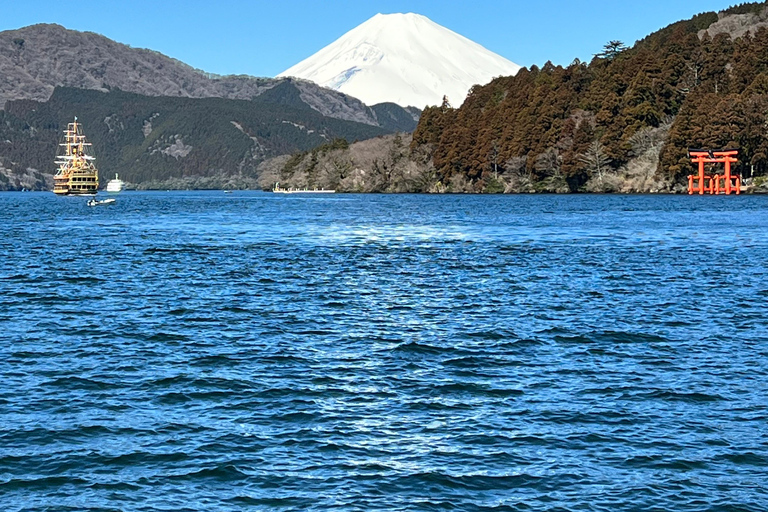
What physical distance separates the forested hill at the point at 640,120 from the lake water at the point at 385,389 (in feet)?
349

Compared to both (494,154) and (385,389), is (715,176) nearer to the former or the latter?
(494,154)

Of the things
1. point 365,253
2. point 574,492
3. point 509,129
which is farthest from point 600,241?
point 509,129

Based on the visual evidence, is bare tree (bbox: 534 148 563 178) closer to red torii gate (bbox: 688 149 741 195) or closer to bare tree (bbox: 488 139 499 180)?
bare tree (bbox: 488 139 499 180)

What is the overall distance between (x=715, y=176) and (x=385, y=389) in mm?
135617

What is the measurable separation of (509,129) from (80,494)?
604ft

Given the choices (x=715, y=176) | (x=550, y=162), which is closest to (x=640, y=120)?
(x=550, y=162)

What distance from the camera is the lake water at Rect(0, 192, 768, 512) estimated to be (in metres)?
14.4

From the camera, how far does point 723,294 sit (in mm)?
35688

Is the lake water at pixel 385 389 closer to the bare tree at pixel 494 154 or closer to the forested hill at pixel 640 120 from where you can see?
the forested hill at pixel 640 120

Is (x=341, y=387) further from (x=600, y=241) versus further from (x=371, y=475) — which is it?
(x=600, y=241)

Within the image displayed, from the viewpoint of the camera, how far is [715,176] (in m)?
145

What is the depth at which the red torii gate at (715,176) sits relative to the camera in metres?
138

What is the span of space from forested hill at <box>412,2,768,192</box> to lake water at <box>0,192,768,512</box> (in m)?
106

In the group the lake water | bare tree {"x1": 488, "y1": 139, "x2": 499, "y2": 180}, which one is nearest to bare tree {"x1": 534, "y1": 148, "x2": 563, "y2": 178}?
bare tree {"x1": 488, "y1": 139, "x2": 499, "y2": 180}
